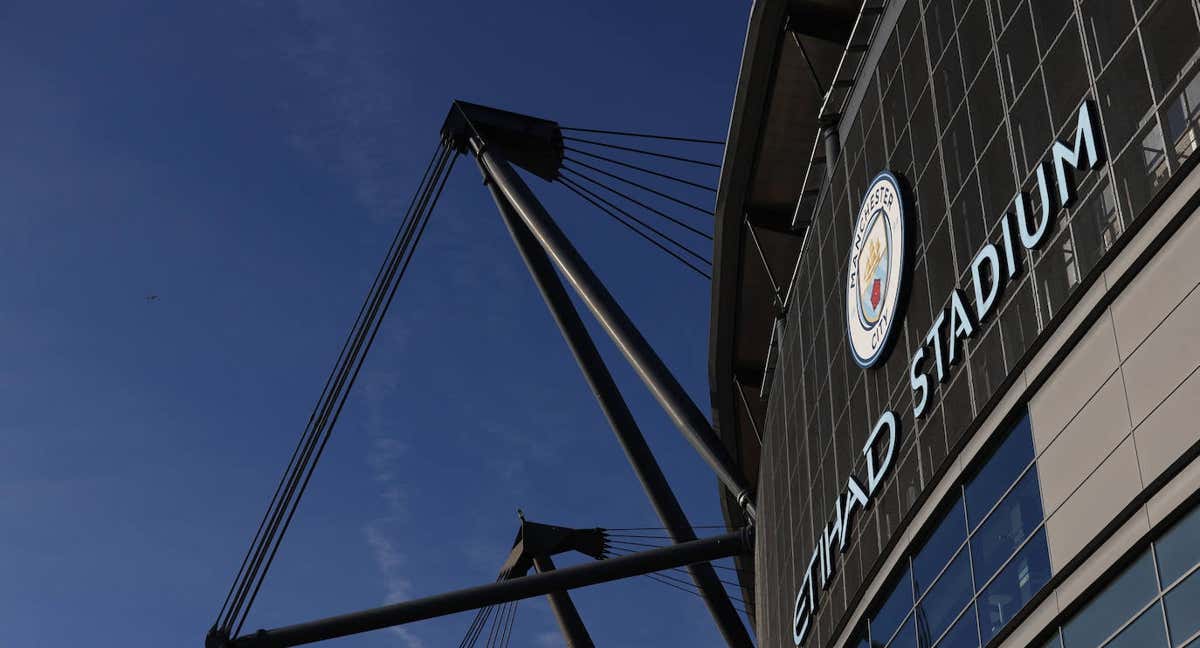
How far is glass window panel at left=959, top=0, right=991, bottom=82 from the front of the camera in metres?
24.0

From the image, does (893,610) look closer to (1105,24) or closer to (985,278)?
(985,278)

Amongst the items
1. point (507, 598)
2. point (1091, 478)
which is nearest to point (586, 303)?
point (507, 598)

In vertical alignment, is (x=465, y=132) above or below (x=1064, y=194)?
above

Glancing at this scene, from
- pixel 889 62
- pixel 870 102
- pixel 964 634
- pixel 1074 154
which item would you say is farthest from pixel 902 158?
pixel 964 634

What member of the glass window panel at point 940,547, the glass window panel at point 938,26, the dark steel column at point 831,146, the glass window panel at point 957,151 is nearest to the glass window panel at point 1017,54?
the glass window panel at point 957,151

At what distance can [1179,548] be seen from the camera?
17328mm

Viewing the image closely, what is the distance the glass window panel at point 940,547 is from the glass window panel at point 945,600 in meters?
0.20

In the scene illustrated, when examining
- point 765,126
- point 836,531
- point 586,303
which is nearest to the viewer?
point 836,531

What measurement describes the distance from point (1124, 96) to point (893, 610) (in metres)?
10.3

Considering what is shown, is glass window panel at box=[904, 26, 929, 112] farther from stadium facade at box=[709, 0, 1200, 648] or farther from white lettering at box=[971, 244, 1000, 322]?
white lettering at box=[971, 244, 1000, 322]

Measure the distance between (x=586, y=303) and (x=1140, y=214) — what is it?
2824 centimetres

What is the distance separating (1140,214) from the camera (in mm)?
18531

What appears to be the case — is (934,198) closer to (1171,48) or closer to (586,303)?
(1171,48)

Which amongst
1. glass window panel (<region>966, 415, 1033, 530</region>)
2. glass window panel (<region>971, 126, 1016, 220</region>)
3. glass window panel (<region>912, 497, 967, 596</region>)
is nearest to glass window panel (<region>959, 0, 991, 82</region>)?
glass window panel (<region>971, 126, 1016, 220</region>)
